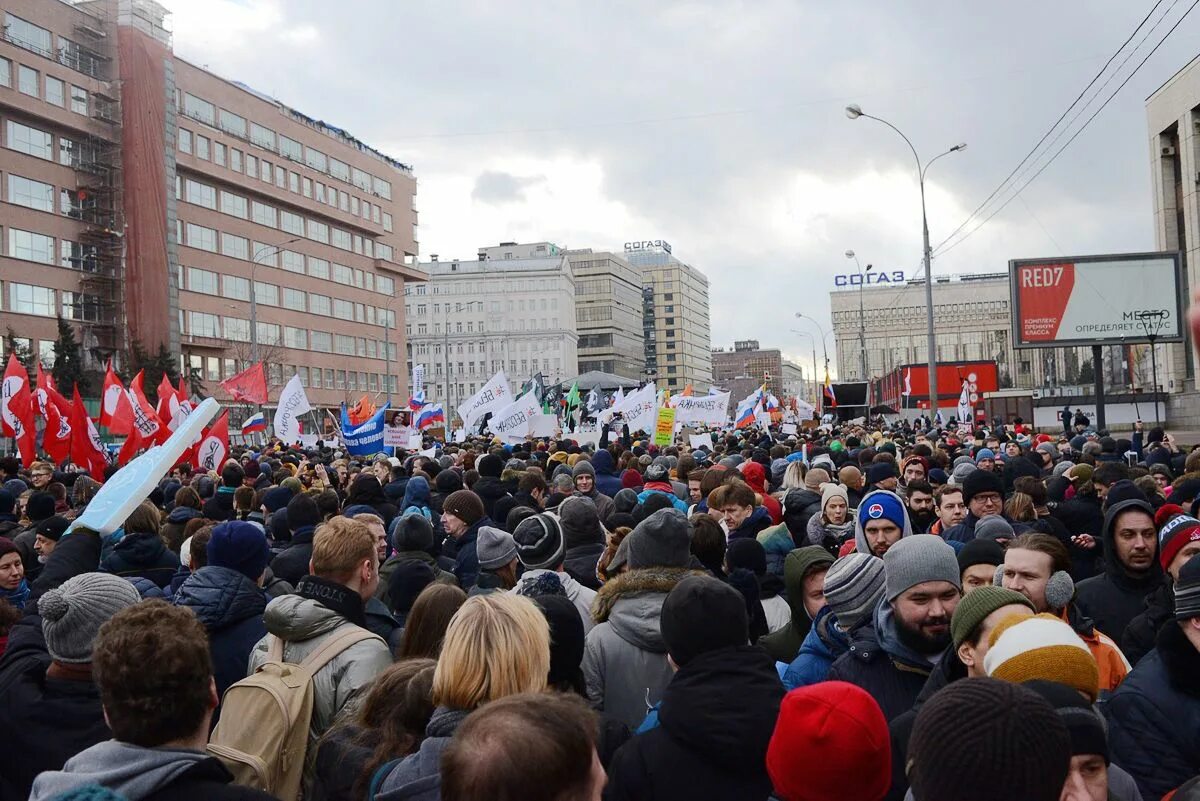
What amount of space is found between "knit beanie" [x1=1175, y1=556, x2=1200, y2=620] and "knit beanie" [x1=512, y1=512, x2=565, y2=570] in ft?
9.27

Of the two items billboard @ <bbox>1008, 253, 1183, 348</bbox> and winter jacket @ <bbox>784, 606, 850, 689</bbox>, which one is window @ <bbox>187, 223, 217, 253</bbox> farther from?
winter jacket @ <bbox>784, 606, 850, 689</bbox>

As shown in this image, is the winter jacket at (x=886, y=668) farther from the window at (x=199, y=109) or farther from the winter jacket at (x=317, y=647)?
the window at (x=199, y=109)

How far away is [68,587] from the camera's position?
3773 mm

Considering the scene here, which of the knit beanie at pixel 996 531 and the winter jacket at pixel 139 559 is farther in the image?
the winter jacket at pixel 139 559

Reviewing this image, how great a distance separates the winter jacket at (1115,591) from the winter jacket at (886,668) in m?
2.07

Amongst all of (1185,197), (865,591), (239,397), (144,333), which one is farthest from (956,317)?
(865,591)

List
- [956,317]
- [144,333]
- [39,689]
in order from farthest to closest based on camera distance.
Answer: [956,317] → [144,333] → [39,689]

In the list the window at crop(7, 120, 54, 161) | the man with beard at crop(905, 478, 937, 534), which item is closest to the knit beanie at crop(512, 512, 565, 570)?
the man with beard at crop(905, 478, 937, 534)

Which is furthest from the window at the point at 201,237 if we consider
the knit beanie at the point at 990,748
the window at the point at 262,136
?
the knit beanie at the point at 990,748

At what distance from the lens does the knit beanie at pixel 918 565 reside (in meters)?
3.79

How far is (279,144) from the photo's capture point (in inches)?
2992

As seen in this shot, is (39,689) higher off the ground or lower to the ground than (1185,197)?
lower

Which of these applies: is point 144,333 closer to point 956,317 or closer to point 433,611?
point 433,611

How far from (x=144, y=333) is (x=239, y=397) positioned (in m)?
34.3
